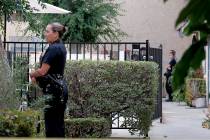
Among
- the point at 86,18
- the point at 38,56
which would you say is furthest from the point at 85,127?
the point at 86,18

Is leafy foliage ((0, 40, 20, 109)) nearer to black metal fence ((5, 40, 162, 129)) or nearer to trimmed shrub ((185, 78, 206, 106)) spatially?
black metal fence ((5, 40, 162, 129))

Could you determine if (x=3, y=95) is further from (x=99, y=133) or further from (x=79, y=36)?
(x=79, y=36)

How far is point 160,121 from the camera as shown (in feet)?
43.0

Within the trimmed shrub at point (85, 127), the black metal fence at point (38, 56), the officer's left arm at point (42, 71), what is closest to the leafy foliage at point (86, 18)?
the black metal fence at point (38, 56)

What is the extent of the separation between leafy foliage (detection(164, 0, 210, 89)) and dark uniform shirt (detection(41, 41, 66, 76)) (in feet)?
18.4

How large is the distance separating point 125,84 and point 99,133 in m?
0.94

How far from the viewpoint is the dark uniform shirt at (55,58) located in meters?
7.03

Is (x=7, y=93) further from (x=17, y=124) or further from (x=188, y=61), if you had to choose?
(x=188, y=61)

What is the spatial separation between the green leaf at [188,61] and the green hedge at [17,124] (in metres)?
4.63

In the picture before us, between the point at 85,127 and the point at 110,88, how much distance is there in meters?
0.81

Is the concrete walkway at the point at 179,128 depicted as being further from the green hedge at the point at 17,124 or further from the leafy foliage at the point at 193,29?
the leafy foliage at the point at 193,29

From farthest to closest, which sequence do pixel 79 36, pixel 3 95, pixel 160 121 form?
pixel 79 36 → pixel 160 121 → pixel 3 95

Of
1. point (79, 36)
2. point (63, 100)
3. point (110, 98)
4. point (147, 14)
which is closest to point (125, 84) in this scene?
point (110, 98)

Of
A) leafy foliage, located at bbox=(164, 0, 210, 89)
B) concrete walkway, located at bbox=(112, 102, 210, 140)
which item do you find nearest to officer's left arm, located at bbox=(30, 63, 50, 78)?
concrete walkway, located at bbox=(112, 102, 210, 140)
